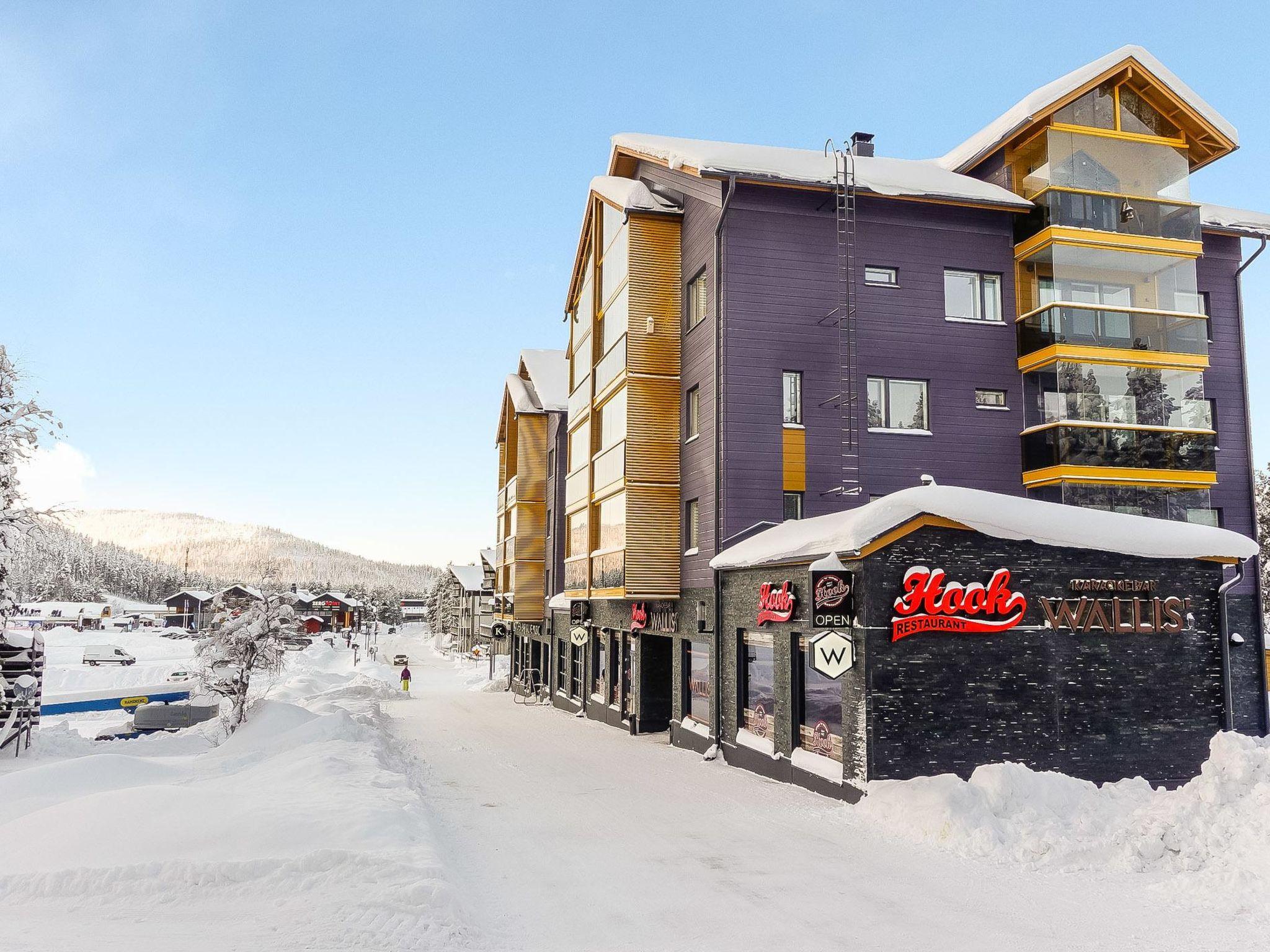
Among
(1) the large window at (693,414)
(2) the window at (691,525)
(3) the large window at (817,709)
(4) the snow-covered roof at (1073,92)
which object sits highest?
(4) the snow-covered roof at (1073,92)

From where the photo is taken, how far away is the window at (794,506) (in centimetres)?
2361

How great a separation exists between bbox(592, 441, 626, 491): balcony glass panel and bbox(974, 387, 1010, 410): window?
9264mm

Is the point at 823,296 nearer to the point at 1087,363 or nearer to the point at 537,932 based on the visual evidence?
the point at 1087,363

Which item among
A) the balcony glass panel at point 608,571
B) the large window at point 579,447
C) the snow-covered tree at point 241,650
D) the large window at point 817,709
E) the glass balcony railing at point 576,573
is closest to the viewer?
the large window at point 817,709

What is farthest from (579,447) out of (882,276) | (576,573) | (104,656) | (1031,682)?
(104,656)

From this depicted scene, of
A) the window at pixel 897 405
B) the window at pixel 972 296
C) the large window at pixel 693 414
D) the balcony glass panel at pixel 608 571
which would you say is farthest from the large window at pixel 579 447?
the window at pixel 972 296

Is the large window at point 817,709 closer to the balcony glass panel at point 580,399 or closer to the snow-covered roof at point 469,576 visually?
the balcony glass panel at point 580,399

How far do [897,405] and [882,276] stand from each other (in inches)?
130

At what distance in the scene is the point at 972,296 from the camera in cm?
2550

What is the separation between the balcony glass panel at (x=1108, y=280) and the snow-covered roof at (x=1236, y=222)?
7.86 ft

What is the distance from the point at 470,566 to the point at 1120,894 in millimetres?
99444

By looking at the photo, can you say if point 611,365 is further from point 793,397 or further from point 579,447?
point 793,397

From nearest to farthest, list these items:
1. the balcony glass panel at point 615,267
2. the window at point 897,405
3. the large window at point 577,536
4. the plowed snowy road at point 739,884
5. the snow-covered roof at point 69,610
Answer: the plowed snowy road at point 739,884 < the window at point 897,405 < the balcony glass panel at point 615,267 < the large window at point 577,536 < the snow-covered roof at point 69,610

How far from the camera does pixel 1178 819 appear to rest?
40.8 feet
